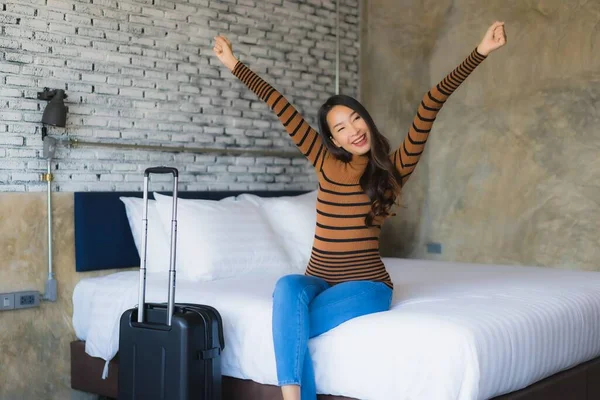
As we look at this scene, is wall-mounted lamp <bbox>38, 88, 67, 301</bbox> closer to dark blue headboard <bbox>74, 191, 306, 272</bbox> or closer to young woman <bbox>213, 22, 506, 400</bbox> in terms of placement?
dark blue headboard <bbox>74, 191, 306, 272</bbox>

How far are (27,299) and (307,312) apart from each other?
177 centimetres

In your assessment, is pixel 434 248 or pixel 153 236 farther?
pixel 434 248

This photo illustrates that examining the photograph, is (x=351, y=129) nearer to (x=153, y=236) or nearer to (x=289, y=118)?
(x=289, y=118)

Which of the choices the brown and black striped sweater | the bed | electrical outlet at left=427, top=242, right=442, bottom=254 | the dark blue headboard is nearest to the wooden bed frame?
the bed

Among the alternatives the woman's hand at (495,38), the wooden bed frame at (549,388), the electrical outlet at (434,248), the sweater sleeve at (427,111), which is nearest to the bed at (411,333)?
the wooden bed frame at (549,388)

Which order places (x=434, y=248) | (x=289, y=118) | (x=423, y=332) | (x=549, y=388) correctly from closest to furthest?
(x=423, y=332), (x=549, y=388), (x=289, y=118), (x=434, y=248)

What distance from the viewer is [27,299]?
3.96 meters

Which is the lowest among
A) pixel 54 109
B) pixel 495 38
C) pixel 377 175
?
pixel 377 175

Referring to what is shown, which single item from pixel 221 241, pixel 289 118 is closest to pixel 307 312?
pixel 289 118

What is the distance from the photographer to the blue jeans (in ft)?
9.37

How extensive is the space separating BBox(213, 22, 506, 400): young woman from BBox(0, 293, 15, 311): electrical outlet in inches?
63.5

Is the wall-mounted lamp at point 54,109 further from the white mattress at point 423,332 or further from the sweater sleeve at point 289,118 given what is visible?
the sweater sleeve at point 289,118

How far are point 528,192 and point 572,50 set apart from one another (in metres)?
0.95

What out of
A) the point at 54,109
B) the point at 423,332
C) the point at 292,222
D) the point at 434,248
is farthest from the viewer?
the point at 434,248
